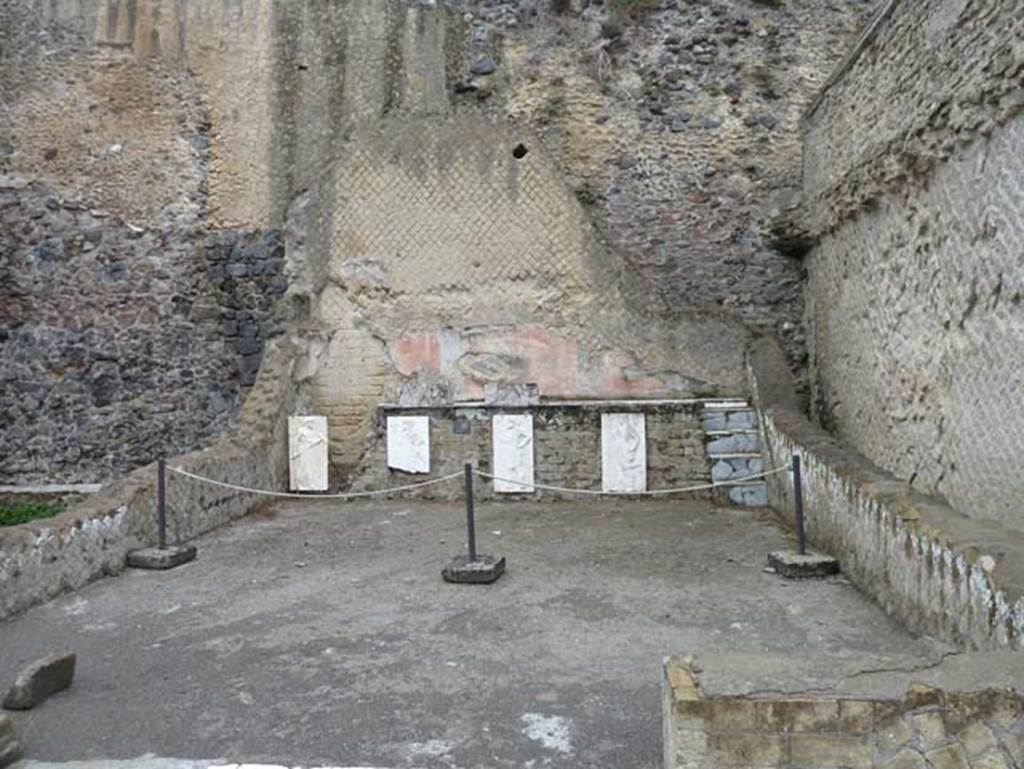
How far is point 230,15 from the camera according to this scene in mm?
10867

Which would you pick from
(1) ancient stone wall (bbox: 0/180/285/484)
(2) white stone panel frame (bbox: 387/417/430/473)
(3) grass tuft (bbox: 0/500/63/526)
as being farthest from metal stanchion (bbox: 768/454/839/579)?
(3) grass tuft (bbox: 0/500/63/526)

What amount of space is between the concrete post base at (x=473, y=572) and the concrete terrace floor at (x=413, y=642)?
14 centimetres

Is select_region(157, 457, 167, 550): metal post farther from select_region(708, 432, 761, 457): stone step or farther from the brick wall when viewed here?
select_region(708, 432, 761, 457): stone step

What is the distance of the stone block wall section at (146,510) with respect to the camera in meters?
5.67

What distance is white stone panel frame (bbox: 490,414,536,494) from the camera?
30.9ft

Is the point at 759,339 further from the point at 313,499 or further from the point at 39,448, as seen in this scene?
the point at 39,448

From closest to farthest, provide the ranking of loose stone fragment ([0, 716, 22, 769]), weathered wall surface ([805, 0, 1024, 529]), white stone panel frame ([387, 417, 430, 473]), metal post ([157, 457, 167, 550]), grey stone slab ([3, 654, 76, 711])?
loose stone fragment ([0, 716, 22, 769]) < grey stone slab ([3, 654, 76, 711]) < weathered wall surface ([805, 0, 1024, 529]) < metal post ([157, 457, 167, 550]) < white stone panel frame ([387, 417, 430, 473])

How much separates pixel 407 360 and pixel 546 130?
124 inches

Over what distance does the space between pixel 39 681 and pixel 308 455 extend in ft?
19.0

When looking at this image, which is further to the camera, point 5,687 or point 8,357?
point 8,357

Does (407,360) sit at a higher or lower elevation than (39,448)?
higher

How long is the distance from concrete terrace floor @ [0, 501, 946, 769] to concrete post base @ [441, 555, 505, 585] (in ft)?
0.47

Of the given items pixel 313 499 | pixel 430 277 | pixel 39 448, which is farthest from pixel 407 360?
pixel 39 448

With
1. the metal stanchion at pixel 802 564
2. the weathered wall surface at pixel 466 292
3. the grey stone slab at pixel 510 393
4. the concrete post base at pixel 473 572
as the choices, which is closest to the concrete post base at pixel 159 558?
the concrete post base at pixel 473 572
